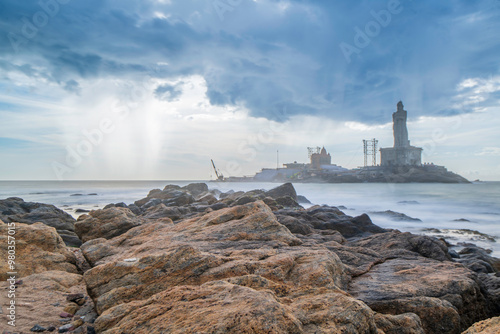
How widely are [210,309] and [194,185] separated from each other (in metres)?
41.7

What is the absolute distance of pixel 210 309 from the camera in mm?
2529

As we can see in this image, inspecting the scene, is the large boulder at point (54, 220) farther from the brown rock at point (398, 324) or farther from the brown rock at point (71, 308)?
the brown rock at point (398, 324)

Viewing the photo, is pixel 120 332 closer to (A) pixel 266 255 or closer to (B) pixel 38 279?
(A) pixel 266 255

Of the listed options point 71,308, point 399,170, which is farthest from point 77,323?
point 399,170

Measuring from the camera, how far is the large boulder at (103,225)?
28.3 ft

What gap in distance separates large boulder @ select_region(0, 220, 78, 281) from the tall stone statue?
111884mm

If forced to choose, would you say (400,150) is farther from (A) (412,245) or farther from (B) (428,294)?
(B) (428,294)

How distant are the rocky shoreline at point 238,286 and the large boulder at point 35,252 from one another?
21 millimetres

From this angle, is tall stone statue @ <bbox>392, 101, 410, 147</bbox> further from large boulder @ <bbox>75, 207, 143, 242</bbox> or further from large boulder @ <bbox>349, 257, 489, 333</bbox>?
large boulder @ <bbox>349, 257, 489, 333</bbox>

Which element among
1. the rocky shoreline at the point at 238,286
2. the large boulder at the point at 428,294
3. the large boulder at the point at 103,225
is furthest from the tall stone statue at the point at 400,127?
the large boulder at the point at 428,294

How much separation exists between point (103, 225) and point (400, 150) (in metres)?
107

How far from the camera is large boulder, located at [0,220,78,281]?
5.66 m

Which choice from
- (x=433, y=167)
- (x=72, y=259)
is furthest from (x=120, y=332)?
(x=433, y=167)

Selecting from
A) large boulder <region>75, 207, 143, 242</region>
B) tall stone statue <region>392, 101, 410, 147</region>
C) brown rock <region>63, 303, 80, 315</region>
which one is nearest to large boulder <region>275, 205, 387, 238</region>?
large boulder <region>75, 207, 143, 242</region>
